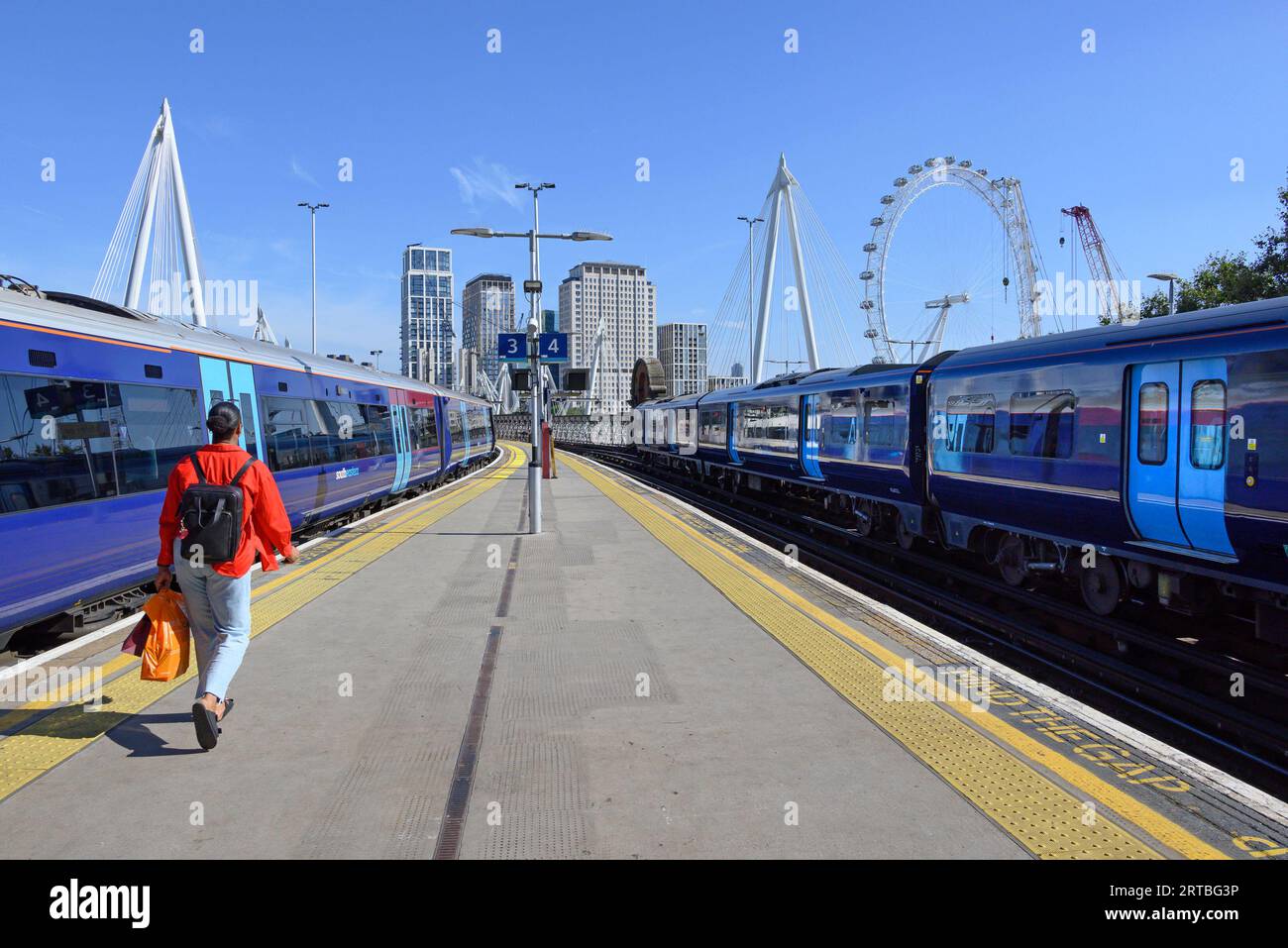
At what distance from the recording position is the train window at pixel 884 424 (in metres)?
13.2

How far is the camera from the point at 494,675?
245 inches

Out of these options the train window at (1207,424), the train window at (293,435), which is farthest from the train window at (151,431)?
the train window at (1207,424)

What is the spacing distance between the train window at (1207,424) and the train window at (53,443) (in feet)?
32.0

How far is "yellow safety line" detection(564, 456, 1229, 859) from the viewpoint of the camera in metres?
3.77

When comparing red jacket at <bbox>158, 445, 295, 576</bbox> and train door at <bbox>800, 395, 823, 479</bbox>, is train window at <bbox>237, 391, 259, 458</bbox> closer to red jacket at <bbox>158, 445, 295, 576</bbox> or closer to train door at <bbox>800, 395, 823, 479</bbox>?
red jacket at <bbox>158, 445, 295, 576</bbox>

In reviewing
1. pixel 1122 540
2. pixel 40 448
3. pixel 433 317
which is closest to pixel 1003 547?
pixel 1122 540

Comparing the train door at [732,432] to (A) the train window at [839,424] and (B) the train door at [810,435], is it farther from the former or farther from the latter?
(A) the train window at [839,424]

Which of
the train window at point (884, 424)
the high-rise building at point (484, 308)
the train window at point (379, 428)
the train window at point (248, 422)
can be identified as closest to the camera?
the train window at point (248, 422)

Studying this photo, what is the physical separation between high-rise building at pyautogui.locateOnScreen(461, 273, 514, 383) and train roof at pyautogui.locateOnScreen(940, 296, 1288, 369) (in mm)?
92468

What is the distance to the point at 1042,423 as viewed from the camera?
9469 mm

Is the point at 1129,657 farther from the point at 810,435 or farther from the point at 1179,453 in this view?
the point at 810,435

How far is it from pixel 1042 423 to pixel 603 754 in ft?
23.3

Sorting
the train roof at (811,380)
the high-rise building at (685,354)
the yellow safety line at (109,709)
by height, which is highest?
the high-rise building at (685,354)
